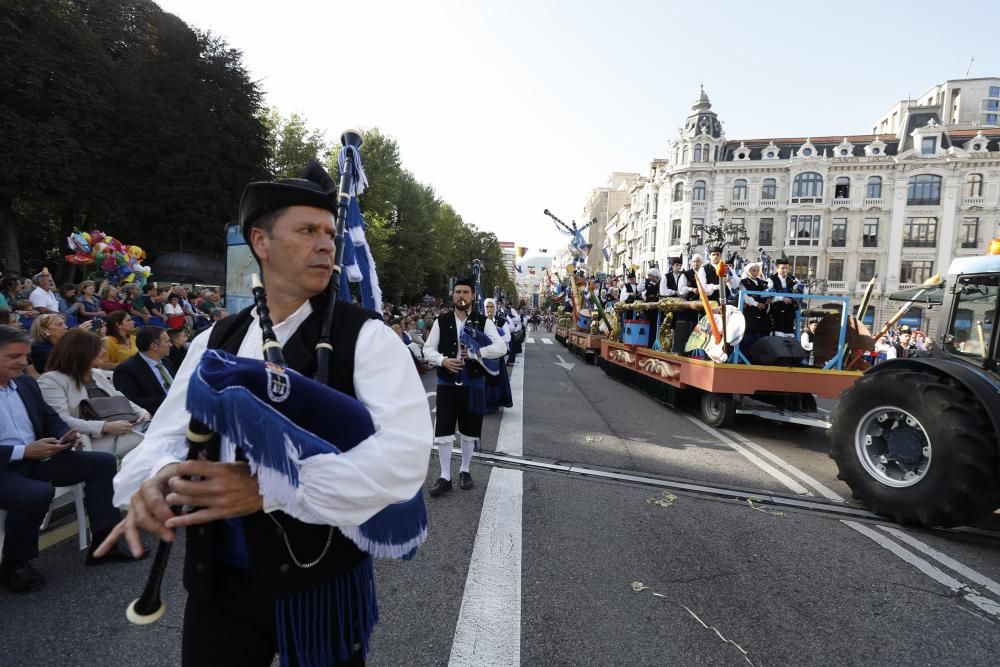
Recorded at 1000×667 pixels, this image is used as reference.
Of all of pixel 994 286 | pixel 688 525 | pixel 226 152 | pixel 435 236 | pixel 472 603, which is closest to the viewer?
pixel 472 603

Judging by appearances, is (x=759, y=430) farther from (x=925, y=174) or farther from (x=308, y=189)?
(x=925, y=174)

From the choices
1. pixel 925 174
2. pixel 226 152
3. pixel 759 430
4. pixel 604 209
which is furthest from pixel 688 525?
pixel 604 209

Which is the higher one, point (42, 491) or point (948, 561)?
point (42, 491)

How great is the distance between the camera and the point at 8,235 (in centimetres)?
2248

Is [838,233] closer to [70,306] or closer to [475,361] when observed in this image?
[475,361]

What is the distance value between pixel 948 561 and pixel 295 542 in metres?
4.59

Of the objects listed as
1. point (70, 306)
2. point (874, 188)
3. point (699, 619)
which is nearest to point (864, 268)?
point (874, 188)

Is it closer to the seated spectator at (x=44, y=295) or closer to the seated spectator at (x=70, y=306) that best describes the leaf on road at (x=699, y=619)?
the seated spectator at (x=70, y=306)

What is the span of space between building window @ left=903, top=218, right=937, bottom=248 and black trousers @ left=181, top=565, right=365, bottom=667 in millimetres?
57982

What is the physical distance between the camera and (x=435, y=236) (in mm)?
44656

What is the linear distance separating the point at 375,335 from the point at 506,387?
606 cm

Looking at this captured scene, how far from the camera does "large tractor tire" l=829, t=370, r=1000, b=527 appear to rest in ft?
13.1

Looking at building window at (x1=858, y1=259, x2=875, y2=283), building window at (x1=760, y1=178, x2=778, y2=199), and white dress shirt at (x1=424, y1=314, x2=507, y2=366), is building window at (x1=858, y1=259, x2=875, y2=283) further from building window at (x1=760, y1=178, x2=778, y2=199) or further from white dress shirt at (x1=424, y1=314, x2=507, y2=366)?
white dress shirt at (x1=424, y1=314, x2=507, y2=366)

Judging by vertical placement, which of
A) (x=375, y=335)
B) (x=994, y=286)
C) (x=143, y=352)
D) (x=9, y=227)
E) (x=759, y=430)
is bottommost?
(x=759, y=430)
